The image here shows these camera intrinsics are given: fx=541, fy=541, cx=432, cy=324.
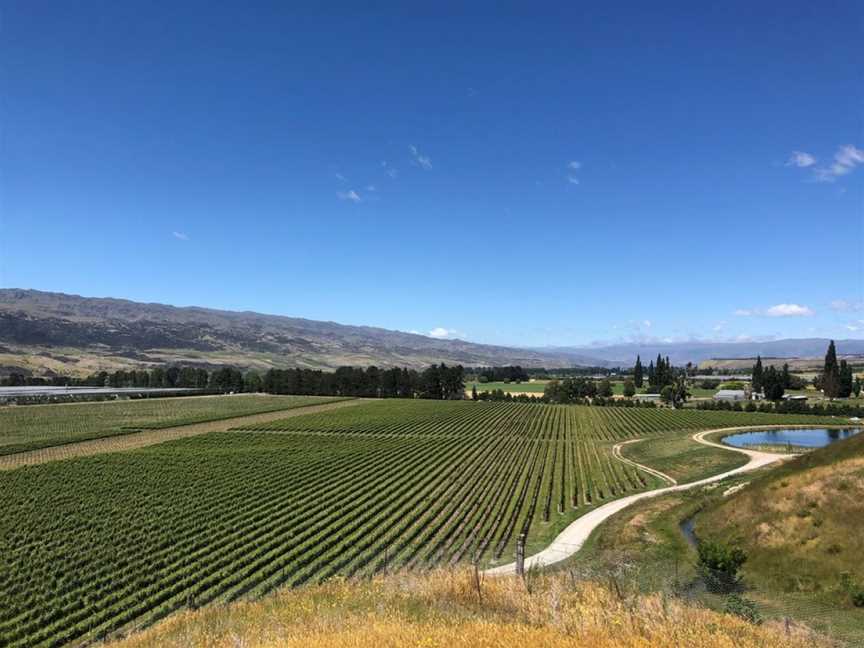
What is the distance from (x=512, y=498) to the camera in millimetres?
47625

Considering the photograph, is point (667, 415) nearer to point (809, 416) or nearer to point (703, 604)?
point (809, 416)

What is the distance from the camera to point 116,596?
1017 inches

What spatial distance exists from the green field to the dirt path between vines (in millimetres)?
2356

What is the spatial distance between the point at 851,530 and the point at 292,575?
28152 millimetres

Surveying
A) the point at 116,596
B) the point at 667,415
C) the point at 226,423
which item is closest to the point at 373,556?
the point at 116,596

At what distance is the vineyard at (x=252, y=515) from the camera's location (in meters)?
26.6

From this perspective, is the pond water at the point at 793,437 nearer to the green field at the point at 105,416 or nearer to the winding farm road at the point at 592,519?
the winding farm road at the point at 592,519

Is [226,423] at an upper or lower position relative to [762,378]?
lower

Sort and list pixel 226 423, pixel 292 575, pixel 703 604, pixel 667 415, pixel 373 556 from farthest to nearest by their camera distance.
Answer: pixel 667 415 < pixel 226 423 < pixel 373 556 < pixel 292 575 < pixel 703 604

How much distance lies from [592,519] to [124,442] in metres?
74.6

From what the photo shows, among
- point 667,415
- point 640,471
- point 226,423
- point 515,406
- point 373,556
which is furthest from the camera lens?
point 515,406

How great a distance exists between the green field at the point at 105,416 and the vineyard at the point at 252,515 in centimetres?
2037

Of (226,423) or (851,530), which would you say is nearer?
(851,530)

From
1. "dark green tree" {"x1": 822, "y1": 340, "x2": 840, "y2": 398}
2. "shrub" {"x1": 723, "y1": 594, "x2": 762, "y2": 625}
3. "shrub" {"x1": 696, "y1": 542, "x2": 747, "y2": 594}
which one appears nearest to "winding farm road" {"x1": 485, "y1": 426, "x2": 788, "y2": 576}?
"shrub" {"x1": 723, "y1": 594, "x2": 762, "y2": 625}
